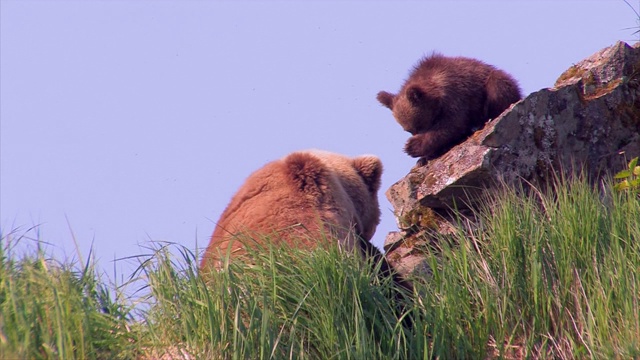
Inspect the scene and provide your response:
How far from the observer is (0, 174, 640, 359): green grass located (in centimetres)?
421

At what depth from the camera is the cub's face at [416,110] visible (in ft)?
22.7

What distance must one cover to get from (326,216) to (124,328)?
1958 mm

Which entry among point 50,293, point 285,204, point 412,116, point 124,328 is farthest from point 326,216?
point 50,293

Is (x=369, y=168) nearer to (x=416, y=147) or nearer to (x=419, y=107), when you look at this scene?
(x=416, y=147)

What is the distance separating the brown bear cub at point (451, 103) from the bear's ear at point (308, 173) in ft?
3.51

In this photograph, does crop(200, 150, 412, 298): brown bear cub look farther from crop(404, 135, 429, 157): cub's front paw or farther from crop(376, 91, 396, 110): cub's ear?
crop(376, 91, 396, 110): cub's ear

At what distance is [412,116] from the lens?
7.03 metres

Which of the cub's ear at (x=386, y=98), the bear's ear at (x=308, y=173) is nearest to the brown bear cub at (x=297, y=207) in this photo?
the bear's ear at (x=308, y=173)

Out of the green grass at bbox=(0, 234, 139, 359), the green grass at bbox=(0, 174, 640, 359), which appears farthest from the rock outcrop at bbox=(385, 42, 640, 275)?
the green grass at bbox=(0, 234, 139, 359)

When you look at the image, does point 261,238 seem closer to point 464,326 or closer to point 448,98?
point 464,326

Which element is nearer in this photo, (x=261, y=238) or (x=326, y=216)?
(x=261, y=238)

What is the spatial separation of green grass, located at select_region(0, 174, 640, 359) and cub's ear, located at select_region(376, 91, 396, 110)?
242 centimetres

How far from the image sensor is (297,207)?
19.7ft

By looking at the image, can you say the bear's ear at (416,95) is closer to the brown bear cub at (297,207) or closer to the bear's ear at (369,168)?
the bear's ear at (369,168)
